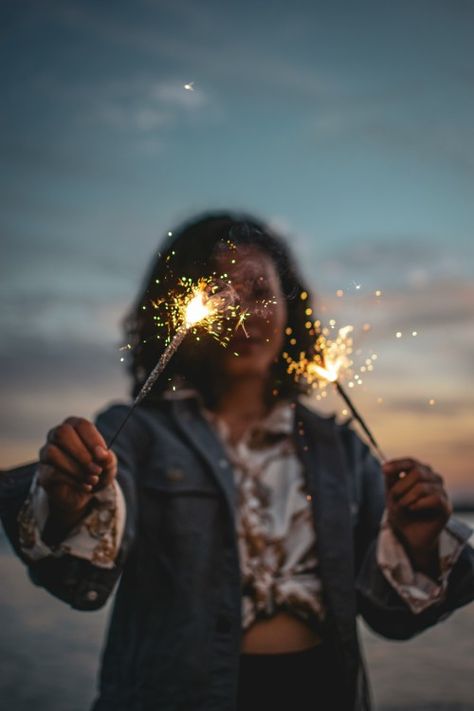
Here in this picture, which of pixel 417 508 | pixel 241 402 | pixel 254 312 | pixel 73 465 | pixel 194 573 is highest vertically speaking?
pixel 254 312

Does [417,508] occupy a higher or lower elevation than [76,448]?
lower

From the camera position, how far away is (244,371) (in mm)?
2422

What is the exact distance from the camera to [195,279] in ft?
6.18

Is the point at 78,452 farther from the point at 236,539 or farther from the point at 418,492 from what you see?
the point at 418,492

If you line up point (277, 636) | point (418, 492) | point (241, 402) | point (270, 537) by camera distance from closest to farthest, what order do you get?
point (418, 492), point (277, 636), point (270, 537), point (241, 402)

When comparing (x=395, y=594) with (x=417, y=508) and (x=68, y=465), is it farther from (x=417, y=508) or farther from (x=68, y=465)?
(x=68, y=465)

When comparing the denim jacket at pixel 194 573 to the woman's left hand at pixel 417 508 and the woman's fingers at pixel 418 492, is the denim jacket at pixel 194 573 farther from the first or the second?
the woman's fingers at pixel 418 492

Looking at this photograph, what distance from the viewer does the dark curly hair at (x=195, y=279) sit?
205 cm

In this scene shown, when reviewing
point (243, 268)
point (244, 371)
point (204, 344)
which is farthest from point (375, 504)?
point (243, 268)

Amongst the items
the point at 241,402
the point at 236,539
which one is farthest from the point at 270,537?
the point at 241,402

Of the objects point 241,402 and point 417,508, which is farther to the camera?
point 241,402

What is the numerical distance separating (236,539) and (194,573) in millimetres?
167

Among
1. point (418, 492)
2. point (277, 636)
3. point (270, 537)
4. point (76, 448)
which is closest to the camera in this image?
point (76, 448)

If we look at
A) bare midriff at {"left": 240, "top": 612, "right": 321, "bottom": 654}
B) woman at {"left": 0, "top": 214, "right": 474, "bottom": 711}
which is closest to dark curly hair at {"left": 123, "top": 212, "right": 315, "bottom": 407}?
woman at {"left": 0, "top": 214, "right": 474, "bottom": 711}
